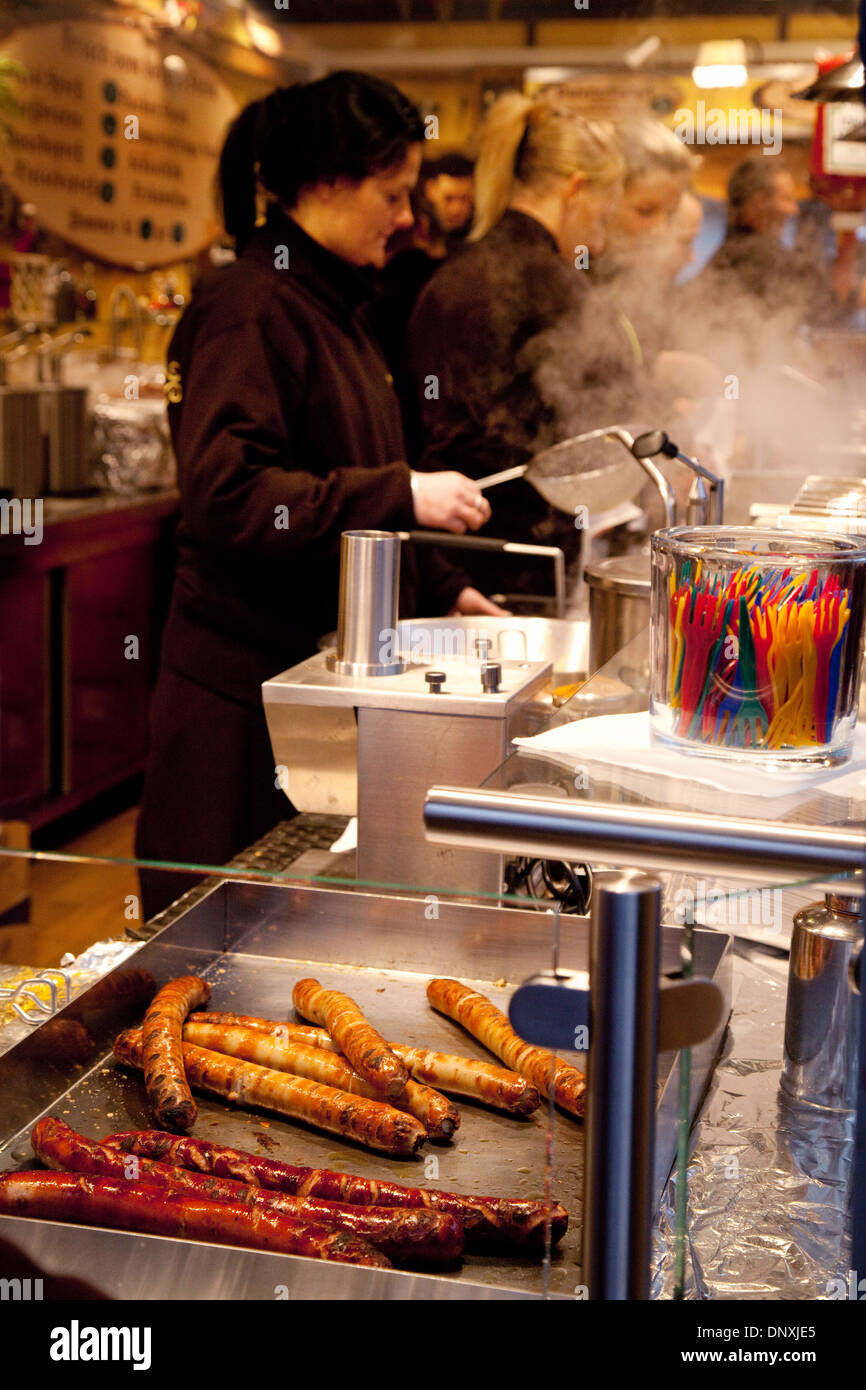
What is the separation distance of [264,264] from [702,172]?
5.71m

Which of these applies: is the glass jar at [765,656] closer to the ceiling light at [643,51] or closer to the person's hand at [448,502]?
the person's hand at [448,502]

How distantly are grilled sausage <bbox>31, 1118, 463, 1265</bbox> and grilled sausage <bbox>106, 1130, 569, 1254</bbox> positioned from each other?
1cm

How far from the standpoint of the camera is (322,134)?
2146mm

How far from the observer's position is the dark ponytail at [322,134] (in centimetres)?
214

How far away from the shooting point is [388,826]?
51.5 inches

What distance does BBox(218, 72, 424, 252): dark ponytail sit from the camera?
214 centimetres

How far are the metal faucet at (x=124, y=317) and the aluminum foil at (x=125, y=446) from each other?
2.12ft

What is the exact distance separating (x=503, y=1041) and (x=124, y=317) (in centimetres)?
540

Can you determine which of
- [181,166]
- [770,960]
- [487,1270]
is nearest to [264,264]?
[770,960]

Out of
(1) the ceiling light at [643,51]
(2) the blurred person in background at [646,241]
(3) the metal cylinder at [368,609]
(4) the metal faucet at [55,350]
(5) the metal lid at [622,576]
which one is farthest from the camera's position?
(1) the ceiling light at [643,51]

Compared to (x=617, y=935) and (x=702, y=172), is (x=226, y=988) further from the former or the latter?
(x=702, y=172)

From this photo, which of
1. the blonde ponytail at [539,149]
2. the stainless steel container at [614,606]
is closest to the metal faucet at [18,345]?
the blonde ponytail at [539,149]

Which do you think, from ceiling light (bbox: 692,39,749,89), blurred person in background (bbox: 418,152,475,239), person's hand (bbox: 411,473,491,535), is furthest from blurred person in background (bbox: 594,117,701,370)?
ceiling light (bbox: 692,39,749,89)

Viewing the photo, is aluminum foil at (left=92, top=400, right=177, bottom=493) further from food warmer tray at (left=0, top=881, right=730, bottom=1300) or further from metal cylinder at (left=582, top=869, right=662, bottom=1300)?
metal cylinder at (left=582, top=869, right=662, bottom=1300)
